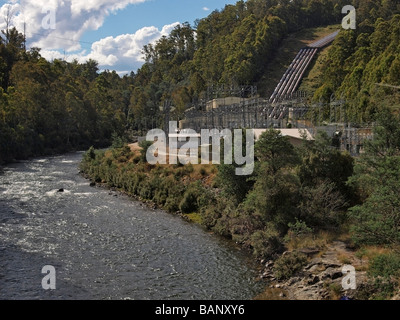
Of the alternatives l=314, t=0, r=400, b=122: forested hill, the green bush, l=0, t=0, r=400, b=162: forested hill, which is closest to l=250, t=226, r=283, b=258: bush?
the green bush

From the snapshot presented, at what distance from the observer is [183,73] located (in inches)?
5148

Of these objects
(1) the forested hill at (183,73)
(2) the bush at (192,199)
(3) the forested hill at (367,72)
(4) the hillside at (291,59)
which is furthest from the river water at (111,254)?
(4) the hillside at (291,59)

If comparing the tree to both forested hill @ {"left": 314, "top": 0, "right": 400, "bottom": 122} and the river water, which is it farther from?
forested hill @ {"left": 314, "top": 0, "right": 400, "bottom": 122}

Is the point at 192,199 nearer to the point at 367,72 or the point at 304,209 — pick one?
the point at 304,209

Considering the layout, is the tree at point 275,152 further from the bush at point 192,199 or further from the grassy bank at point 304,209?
the bush at point 192,199

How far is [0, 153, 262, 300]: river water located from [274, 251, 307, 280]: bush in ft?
4.36

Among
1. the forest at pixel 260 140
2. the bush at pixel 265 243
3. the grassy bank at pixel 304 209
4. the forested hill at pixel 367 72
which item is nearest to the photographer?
the grassy bank at pixel 304 209

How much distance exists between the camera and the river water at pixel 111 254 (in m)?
20.3

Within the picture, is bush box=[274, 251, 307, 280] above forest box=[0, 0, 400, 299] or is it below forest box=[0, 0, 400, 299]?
below

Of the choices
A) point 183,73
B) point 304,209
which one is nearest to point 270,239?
point 304,209

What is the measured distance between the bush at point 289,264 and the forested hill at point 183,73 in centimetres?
2507

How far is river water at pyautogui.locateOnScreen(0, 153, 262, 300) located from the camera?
20344mm

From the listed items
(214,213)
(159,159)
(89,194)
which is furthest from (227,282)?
(159,159)

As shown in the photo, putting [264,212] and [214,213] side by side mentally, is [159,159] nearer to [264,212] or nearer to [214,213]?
[214,213]
